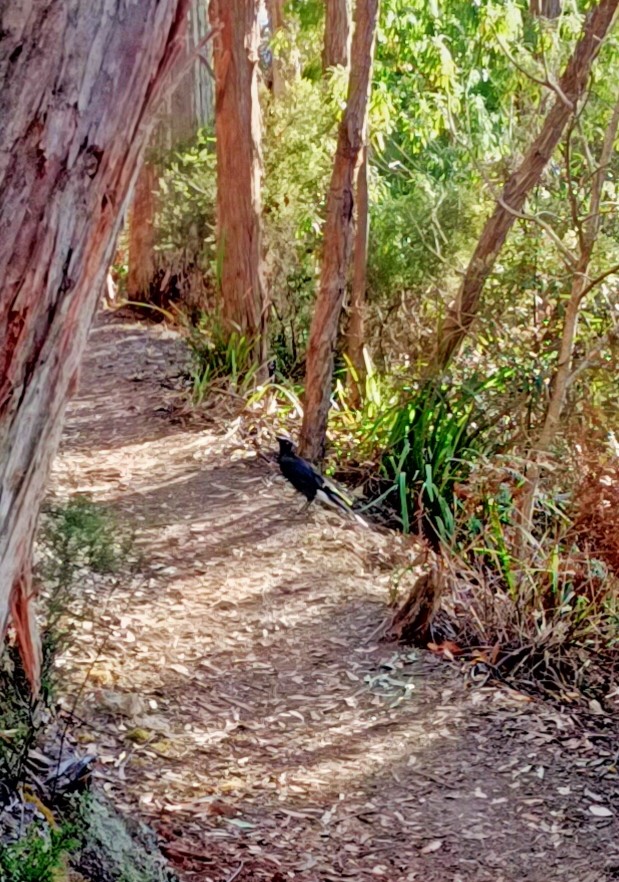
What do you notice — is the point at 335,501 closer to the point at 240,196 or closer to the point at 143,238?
the point at 240,196

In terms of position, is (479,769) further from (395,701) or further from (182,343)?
(182,343)

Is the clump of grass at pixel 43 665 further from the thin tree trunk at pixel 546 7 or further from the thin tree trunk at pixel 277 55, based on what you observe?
the thin tree trunk at pixel 546 7

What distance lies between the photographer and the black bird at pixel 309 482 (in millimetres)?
7535

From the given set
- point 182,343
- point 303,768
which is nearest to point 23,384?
point 303,768

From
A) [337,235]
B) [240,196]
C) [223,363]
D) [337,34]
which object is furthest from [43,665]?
[337,34]

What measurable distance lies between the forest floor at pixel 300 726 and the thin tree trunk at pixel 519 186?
5.76 ft

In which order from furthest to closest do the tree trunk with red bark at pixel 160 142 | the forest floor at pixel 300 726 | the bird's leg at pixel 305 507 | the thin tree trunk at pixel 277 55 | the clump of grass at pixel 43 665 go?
the tree trunk with red bark at pixel 160 142
the thin tree trunk at pixel 277 55
the bird's leg at pixel 305 507
the forest floor at pixel 300 726
the clump of grass at pixel 43 665

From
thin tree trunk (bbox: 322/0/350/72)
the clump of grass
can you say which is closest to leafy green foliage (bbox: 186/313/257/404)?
thin tree trunk (bbox: 322/0/350/72)

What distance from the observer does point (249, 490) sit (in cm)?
771

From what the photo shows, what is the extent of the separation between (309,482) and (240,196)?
296 centimetres

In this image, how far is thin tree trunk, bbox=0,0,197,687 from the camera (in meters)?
2.23

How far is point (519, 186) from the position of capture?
7.94 m

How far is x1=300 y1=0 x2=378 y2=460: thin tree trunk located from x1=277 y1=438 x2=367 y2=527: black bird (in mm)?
416

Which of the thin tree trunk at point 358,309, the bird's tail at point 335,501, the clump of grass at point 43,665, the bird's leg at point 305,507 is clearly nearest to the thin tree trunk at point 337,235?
the bird's tail at point 335,501
